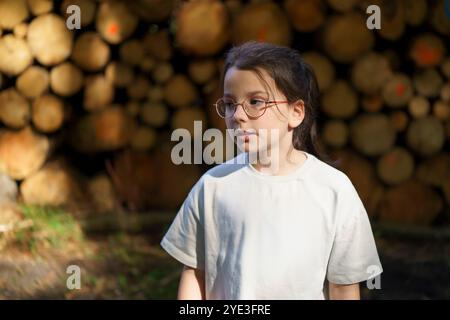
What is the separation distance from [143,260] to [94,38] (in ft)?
3.42

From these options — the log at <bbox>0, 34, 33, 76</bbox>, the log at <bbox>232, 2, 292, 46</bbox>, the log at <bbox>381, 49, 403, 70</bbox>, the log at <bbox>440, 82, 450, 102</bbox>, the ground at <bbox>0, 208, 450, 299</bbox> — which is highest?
the log at <bbox>232, 2, 292, 46</bbox>

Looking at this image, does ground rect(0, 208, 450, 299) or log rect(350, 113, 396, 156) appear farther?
log rect(350, 113, 396, 156)

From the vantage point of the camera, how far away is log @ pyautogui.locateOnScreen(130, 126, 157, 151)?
296 centimetres

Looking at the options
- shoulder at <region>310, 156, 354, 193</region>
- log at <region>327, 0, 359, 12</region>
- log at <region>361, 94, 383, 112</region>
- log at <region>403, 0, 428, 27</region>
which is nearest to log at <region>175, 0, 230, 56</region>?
log at <region>327, 0, 359, 12</region>

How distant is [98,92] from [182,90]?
40cm

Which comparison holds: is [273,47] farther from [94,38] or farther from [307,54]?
[94,38]

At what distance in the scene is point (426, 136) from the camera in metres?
2.80

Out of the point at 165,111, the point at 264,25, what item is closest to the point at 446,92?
the point at 264,25

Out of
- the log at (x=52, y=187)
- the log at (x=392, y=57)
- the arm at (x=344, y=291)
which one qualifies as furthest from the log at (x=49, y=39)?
the arm at (x=344, y=291)

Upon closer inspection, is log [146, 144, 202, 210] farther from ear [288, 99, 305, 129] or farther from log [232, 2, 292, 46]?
ear [288, 99, 305, 129]

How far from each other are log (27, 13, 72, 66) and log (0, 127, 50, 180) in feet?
1.18

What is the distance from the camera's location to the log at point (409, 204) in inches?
114

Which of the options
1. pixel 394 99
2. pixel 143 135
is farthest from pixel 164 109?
pixel 394 99

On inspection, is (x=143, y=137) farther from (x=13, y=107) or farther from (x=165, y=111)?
(x=13, y=107)
